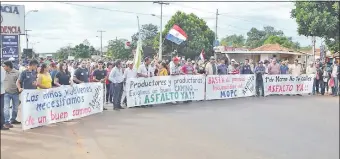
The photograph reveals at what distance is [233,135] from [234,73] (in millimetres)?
9286

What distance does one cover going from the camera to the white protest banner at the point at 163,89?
12.4 m

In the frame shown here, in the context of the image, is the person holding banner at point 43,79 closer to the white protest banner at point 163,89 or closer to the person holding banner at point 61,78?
the person holding banner at point 61,78

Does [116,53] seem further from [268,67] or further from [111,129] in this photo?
[111,129]

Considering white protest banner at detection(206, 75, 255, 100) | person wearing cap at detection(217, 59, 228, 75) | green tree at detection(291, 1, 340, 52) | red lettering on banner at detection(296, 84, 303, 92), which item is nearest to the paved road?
white protest banner at detection(206, 75, 255, 100)

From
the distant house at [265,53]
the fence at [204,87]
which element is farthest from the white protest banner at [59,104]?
the distant house at [265,53]

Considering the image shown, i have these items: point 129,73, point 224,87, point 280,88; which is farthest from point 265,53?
point 129,73

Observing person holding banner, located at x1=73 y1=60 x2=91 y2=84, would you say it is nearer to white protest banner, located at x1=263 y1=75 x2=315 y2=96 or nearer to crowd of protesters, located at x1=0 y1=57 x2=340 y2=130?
crowd of protesters, located at x1=0 y1=57 x2=340 y2=130

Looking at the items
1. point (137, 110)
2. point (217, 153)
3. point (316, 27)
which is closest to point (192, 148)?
point (217, 153)

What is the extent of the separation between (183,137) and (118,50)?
65.5 m

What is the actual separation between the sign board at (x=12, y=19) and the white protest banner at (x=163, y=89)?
1041cm

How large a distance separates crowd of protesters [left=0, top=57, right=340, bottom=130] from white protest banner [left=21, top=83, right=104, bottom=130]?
26cm

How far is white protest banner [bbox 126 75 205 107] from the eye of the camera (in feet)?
40.6

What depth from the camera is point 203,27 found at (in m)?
54.3

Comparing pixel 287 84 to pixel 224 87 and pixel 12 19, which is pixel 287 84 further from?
pixel 12 19
